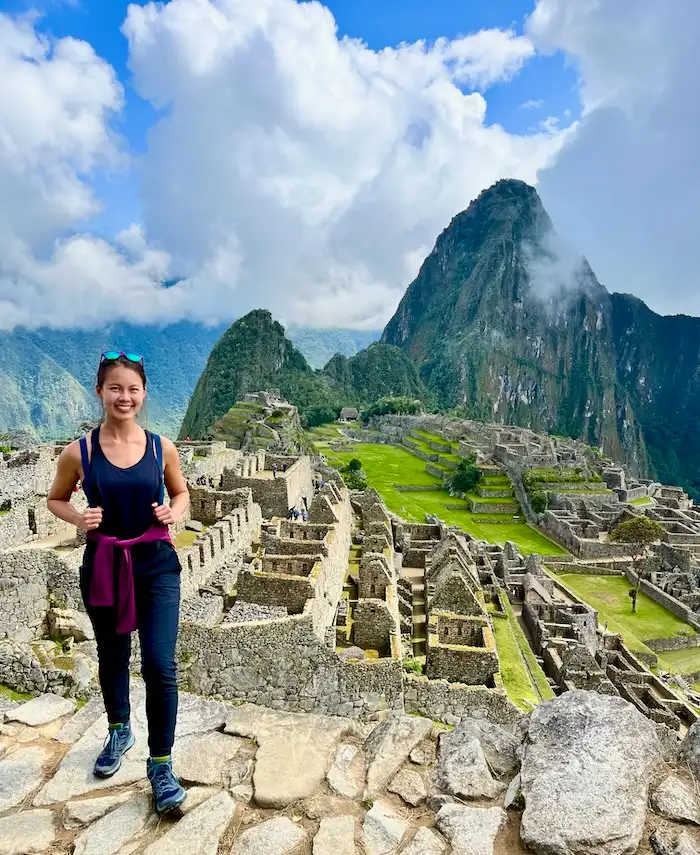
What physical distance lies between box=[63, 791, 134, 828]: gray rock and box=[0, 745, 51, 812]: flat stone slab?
16.2 inches

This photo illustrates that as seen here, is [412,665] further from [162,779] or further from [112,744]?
[162,779]

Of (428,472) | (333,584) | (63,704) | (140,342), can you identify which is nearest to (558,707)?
(63,704)

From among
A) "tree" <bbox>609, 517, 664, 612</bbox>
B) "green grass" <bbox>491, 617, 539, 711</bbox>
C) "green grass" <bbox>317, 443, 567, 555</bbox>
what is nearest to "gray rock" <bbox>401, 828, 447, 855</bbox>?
"green grass" <bbox>491, 617, 539, 711</bbox>

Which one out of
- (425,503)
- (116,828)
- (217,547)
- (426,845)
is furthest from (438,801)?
(425,503)

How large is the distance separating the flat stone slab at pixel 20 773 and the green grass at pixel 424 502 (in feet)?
123

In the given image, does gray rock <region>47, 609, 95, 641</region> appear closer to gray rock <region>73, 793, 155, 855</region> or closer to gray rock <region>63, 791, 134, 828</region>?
gray rock <region>63, 791, 134, 828</region>

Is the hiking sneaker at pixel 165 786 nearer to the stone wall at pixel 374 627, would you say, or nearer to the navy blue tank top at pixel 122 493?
the navy blue tank top at pixel 122 493

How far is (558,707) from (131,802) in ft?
9.79

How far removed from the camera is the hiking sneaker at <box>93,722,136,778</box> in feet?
12.3

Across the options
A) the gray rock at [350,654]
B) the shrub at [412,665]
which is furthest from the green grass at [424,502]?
the gray rock at [350,654]

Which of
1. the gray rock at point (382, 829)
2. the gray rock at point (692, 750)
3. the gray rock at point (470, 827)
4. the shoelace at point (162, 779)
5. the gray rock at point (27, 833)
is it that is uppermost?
the gray rock at point (692, 750)

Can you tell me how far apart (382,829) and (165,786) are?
1370mm

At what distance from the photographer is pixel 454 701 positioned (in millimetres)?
11352

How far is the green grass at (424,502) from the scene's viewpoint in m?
43.9
